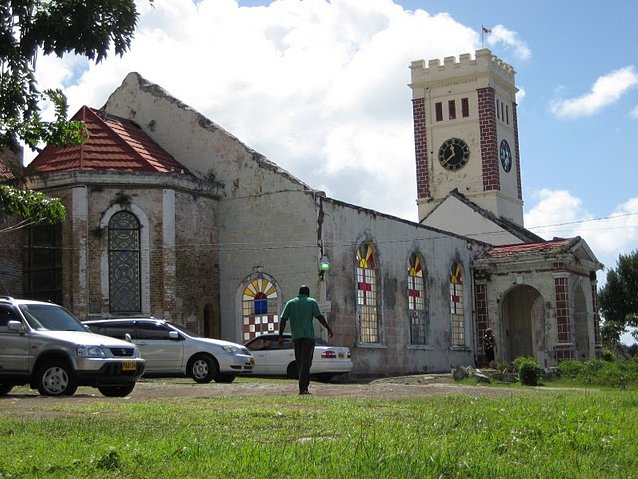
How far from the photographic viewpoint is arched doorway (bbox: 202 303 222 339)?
3291 centimetres

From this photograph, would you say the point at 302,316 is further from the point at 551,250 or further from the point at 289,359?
the point at 551,250

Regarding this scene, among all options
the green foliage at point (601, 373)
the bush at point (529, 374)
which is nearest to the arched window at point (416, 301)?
the green foliage at point (601, 373)

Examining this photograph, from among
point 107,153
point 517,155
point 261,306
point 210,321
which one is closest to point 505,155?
point 517,155

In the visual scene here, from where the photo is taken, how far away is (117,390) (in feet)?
62.2

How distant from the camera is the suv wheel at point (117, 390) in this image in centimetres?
1885

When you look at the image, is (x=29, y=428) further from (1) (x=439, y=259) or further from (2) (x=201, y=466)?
(1) (x=439, y=259)

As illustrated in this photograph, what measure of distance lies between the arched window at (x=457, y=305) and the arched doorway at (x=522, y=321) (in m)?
2.60

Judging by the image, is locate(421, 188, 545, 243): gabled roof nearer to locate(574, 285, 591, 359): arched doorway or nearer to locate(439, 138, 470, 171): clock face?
locate(439, 138, 470, 171): clock face

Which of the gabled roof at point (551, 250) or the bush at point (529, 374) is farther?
the gabled roof at point (551, 250)

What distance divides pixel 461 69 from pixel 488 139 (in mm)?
4627

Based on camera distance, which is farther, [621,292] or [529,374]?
[621,292]

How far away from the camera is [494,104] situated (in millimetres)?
58000

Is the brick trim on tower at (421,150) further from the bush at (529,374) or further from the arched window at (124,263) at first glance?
the bush at (529,374)

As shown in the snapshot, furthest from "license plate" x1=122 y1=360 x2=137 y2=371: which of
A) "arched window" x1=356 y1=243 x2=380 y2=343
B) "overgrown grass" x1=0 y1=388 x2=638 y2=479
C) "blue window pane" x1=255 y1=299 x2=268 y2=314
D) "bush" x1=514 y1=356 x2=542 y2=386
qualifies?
"arched window" x1=356 y1=243 x2=380 y2=343
